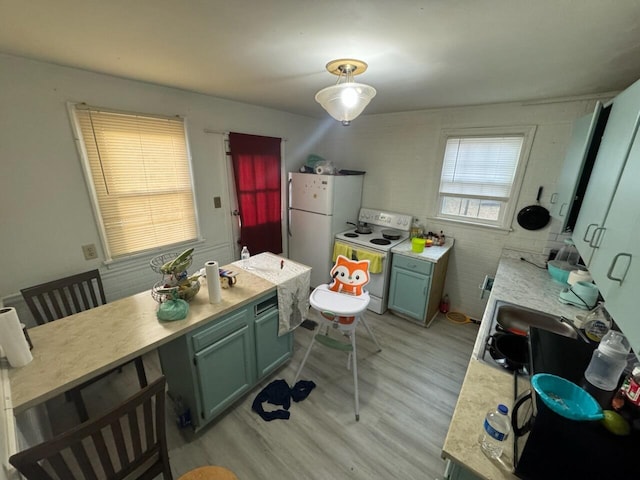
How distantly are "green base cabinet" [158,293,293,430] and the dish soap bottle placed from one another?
6.42 feet

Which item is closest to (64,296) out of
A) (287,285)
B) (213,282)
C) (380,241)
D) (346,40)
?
(213,282)

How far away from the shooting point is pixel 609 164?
1.16 meters

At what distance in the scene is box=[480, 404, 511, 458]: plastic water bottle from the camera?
0.88 m

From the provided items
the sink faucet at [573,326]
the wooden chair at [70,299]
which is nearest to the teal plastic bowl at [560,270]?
the sink faucet at [573,326]

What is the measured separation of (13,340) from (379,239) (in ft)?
9.94

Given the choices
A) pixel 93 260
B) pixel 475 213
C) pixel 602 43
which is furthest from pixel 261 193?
pixel 602 43

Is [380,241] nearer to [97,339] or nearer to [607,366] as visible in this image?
[607,366]

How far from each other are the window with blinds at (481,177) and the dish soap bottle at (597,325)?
56.1 inches

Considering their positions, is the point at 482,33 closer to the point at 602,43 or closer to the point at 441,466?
the point at 602,43

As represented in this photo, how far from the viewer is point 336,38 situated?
4.20ft

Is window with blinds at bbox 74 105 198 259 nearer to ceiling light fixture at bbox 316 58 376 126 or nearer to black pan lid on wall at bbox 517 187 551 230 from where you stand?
ceiling light fixture at bbox 316 58 376 126

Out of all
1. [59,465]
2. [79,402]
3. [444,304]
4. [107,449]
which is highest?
[59,465]

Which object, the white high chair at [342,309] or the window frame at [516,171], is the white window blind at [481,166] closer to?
the window frame at [516,171]

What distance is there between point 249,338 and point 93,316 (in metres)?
0.96
